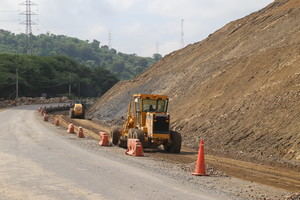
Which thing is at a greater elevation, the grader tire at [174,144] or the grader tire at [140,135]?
the grader tire at [140,135]

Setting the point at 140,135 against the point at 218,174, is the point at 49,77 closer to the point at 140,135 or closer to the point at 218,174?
the point at 140,135

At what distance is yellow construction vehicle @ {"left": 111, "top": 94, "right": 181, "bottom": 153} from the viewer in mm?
23391

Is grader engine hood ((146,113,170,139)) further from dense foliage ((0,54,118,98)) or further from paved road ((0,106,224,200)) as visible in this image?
dense foliage ((0,54,118,98))

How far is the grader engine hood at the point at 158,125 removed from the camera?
23.2 metres

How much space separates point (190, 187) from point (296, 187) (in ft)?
10.7

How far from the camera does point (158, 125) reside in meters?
23.4

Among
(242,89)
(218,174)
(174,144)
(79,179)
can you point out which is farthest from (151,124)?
(242,89)

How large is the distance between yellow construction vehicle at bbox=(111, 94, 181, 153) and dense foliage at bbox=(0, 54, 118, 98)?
339 feet

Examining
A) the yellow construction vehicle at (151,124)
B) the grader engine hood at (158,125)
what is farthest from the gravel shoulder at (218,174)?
the grader engine hood at (158,125)

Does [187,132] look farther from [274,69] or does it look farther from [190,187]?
[190,187]

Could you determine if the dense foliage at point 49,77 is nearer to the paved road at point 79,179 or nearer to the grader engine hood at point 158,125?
the grader engine hood at point 158,125

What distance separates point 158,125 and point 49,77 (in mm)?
128524

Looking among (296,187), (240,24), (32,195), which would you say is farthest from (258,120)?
(240,24)

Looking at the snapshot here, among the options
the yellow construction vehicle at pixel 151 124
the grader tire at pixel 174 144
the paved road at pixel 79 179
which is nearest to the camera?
the paved road at pixel 79 179
